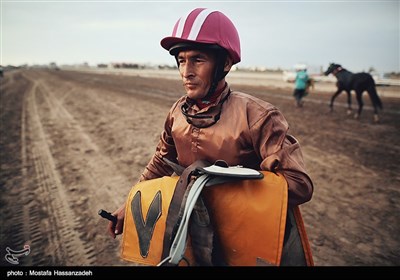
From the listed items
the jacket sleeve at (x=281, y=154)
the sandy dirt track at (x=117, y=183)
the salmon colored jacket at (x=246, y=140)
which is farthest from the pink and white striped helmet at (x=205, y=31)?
the sandy dirt track at (x=117, y=183)

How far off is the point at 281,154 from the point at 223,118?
0.37 m

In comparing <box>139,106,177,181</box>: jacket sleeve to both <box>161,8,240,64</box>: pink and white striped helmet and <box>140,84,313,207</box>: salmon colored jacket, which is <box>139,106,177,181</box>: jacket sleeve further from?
<box>161,8,240,64</box>: pink and white striped helmet

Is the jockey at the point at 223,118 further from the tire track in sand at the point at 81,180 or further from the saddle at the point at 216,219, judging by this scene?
the tire track in sand at the point at 81,180

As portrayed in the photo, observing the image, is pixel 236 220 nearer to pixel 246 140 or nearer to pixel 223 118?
pixel 246 140

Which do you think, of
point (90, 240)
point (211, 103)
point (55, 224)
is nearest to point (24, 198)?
point (55, 224)

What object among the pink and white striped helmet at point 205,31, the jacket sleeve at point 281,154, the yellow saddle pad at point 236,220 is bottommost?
the yellow saddle pad at point 236,220

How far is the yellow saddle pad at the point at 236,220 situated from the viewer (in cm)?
117

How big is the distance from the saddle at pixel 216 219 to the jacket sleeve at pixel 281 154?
76 millimetres

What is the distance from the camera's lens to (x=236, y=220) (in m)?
1.23

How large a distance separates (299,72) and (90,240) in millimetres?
11557

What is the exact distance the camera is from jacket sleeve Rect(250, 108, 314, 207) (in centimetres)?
126

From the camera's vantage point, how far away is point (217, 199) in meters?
1.28

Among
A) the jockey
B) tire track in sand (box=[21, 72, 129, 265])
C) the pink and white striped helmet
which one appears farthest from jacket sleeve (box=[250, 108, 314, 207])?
tire track in sand (box=[21, 72, 129, 265])

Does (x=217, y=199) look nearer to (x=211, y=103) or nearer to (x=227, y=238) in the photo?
(x=227, y=238)
